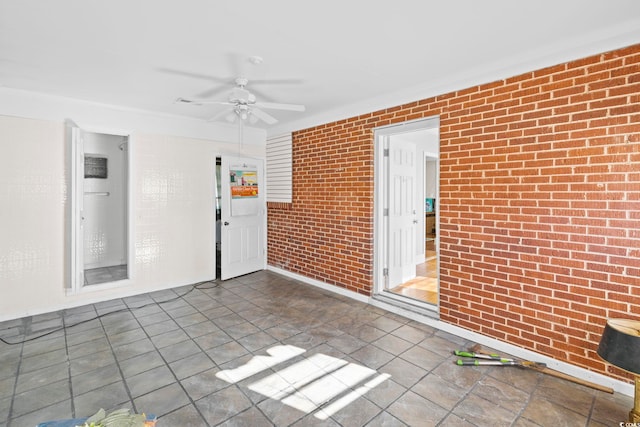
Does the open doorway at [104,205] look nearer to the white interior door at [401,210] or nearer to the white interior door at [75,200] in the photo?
the white interior door at [75,200]

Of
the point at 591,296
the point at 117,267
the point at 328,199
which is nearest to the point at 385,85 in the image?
the point at 328,199

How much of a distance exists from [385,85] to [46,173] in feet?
13.7

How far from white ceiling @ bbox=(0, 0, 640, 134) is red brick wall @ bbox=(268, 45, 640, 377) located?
26 cm

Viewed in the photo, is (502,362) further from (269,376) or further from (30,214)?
(30,214)

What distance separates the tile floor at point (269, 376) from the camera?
211 cm

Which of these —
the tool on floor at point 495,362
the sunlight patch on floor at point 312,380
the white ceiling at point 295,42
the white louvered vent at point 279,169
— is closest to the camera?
the white ceiling at point 295,42

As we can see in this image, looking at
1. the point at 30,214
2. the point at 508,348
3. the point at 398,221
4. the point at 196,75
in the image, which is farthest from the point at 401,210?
the point at 30,214

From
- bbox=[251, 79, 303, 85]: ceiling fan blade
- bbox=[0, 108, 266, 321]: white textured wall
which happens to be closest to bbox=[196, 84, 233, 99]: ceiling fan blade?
bbox=[251, 79, 303, 85]: ceiling fan blade

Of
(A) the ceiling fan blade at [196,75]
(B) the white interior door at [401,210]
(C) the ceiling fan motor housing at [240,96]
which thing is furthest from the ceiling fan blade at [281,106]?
(B) the white interior door at [401,210]

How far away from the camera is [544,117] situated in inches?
105

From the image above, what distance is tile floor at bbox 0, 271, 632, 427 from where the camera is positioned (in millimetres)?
2105

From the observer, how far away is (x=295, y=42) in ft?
8.29

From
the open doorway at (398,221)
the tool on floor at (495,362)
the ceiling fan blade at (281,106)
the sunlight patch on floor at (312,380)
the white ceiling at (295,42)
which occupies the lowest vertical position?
the sunlight patch on floor at (312,380)

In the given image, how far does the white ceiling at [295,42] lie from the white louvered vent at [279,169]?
1.79 meters
